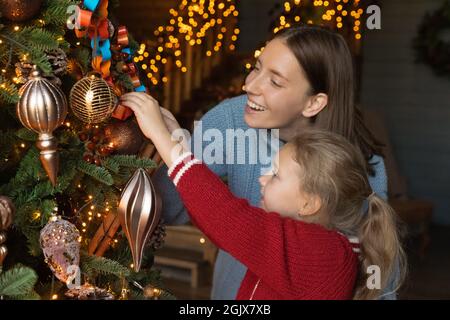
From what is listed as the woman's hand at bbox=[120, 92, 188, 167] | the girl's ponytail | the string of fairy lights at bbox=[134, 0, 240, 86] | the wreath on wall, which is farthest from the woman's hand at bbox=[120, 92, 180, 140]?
the wreath on wall

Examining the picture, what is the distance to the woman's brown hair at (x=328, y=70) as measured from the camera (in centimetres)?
169

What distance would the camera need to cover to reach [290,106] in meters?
1.67

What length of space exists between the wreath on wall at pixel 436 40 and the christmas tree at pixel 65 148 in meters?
5.08

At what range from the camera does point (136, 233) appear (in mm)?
1231

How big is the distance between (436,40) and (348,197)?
4893mm

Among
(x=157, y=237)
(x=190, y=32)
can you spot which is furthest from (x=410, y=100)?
(x=157, y=237)

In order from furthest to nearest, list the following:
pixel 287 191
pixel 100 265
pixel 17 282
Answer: pixel 287 191, pixel 100 265, pixel 17 282

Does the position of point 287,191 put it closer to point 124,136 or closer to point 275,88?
point 275,88

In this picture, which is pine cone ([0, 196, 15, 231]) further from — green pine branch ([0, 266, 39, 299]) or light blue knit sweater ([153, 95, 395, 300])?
light blue knit sweater ([153, 95, 395, 300])

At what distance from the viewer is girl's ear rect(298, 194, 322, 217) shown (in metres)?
1.46

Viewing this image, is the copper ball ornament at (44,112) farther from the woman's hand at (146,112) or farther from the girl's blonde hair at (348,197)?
the girl's blonde hair at (348,197)
